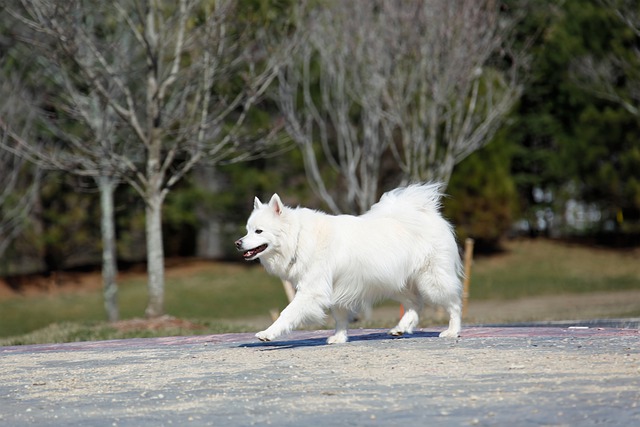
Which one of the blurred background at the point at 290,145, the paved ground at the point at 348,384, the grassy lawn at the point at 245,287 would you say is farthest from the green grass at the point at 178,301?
the paved ground at the point at 348,384

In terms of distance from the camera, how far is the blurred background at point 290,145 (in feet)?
63.9

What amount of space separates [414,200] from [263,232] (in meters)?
1.90

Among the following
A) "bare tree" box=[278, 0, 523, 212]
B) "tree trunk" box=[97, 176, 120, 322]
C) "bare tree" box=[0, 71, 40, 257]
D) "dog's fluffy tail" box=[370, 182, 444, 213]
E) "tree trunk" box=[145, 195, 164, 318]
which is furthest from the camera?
"bare tree" box=[0, 71, 40, 257]

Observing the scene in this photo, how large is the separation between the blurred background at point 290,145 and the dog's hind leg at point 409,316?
486 cm

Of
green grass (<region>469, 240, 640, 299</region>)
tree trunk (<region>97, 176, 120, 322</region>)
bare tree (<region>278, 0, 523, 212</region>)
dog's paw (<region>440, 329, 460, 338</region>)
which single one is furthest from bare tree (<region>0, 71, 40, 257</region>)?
dog's paw (<region>440, 329, 460, 338</region>)

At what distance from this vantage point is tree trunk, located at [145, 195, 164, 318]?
18.8 m

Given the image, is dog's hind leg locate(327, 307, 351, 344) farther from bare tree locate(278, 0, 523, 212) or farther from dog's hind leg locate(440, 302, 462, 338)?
bare tree locate(278, 0, 523, 212)

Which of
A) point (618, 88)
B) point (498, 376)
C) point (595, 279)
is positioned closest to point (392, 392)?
point (498, 376)

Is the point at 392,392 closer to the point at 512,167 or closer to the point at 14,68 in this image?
the point at 14,68

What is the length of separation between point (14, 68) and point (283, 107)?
8.76 metres

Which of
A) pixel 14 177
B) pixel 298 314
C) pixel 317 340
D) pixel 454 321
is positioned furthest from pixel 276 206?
pixel 14 177

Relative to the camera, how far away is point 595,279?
35.7 meters

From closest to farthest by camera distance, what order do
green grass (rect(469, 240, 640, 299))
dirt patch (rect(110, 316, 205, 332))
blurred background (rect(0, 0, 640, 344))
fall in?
dirt patch (rect(110, 316, 205, 332))
blurred background (rect(0, 0, 640, 344))
green grass (rect(469, 240, 640, 299))

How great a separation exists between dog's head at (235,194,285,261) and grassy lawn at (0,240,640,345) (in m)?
17.7
